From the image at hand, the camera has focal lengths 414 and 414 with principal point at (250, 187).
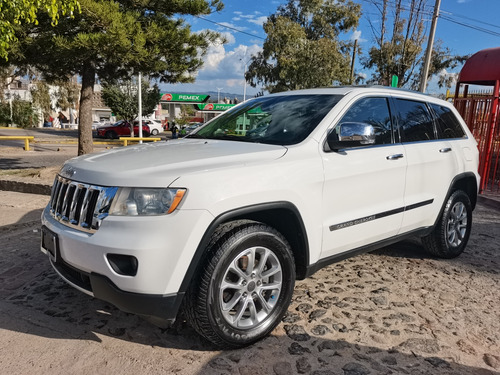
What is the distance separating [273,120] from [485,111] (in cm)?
741

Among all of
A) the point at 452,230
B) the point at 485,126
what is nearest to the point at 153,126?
the point at 485,126

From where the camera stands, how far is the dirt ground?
256cm

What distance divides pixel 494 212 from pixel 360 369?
237 inches

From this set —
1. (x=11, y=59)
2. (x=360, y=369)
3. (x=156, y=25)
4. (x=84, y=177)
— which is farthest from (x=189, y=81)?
(x=360, y=369)

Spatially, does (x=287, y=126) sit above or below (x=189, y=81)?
below

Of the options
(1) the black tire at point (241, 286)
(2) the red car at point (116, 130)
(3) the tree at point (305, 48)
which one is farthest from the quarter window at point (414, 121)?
(2) the red car at point (116, 130)

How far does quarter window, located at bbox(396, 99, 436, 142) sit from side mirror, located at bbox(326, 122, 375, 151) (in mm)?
873

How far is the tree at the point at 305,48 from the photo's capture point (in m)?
27.7

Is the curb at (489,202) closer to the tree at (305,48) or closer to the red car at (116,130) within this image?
the tree at (305,48)

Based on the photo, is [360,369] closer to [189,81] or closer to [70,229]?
[70,229]

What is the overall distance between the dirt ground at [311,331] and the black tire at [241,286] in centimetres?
17

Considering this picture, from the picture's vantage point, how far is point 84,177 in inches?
103

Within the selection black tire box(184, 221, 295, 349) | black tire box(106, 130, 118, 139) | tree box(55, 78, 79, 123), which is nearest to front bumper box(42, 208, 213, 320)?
black tire box(184, 221, 295, 349)

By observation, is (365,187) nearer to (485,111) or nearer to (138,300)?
(138,300)
